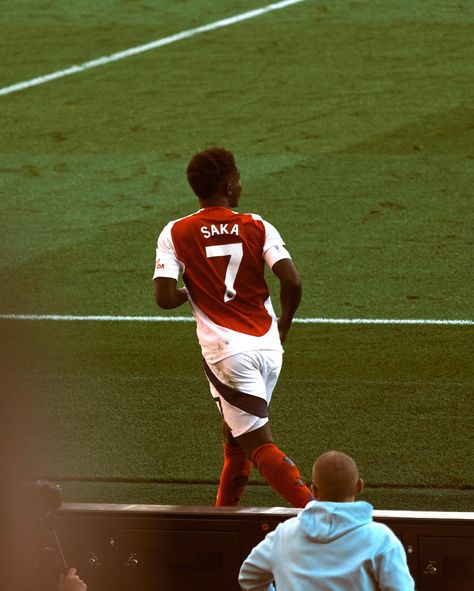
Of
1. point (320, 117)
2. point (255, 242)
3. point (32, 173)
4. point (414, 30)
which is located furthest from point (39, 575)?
point (414, 30)

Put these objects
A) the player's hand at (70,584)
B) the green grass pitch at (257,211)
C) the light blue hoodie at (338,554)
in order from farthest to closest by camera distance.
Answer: the green grass pitch at (257,211) → the player's hand at (70,584) → the light blue hoodie at (338,554)

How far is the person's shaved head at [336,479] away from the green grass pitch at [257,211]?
239 centimetres

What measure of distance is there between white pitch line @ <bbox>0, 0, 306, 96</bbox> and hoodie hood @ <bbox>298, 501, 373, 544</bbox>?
A: 11430mm

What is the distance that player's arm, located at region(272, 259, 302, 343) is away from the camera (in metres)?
5.04

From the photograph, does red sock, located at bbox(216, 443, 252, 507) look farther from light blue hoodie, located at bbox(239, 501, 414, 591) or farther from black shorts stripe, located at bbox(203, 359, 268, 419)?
light blue hoodie, located at bbox(239, 501, 414, 591)

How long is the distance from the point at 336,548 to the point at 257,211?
707cm

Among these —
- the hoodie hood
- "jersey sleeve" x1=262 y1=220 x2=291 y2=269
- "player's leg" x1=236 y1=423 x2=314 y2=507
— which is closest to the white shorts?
"player's leg" x1=236 y1=423 x2=314 y2=507

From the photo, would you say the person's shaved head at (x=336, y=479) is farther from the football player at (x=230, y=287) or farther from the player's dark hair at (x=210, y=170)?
the player's dark hair at (x=210, y=170)

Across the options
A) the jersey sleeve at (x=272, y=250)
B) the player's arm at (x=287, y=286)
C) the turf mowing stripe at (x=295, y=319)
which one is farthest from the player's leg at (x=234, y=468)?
the turf mowing stripe at (x=295, y=319)

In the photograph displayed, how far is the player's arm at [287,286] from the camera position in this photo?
504cm

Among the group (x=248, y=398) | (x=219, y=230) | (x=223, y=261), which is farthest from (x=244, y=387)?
(x=219, y=230)

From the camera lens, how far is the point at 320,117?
12711mm

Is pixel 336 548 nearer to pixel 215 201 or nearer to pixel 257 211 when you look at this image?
pixel 215 201

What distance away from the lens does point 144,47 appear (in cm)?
1570
